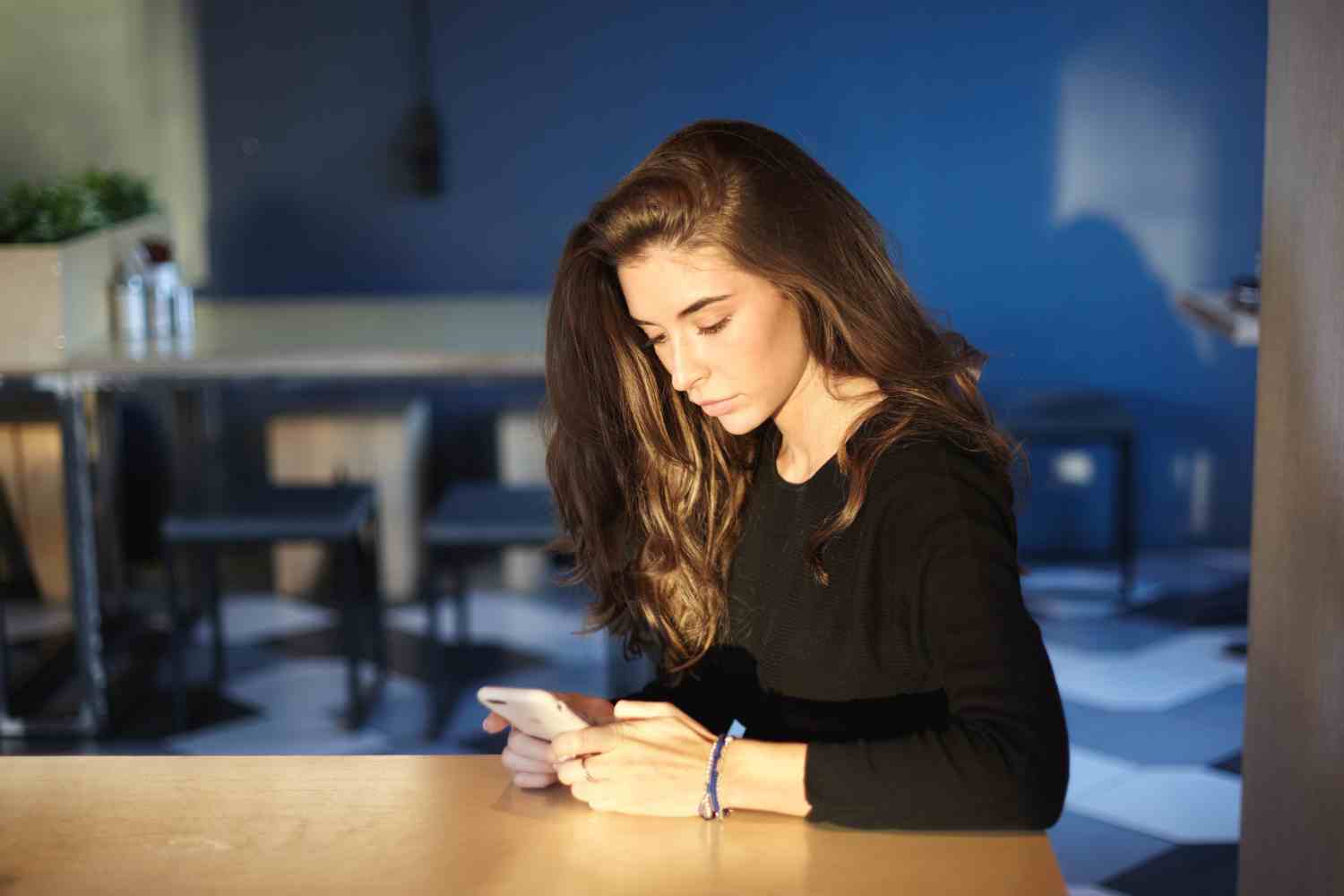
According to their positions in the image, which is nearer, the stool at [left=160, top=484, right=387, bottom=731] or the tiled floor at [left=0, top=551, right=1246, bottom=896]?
the tiled floor at [left=0, top=551, right=1246, bottom=896]

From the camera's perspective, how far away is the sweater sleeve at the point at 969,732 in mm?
1194

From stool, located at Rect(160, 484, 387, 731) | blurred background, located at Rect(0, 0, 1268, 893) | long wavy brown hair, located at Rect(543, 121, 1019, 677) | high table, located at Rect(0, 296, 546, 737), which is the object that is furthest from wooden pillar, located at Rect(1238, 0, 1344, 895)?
blurred background, located at Rect(0, 0, 1268, 893)

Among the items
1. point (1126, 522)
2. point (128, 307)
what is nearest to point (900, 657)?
point (128, 307)

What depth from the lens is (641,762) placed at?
4.05 ft

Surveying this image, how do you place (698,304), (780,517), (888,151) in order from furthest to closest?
1. (888,151)
2. (780,517)
3. (698,304)

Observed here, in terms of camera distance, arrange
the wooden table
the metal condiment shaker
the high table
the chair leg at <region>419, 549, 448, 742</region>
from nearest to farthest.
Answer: the wooden table, the high table, the chair leg at <region>419, 549, 448, 742</region>, the metal condiment shaker

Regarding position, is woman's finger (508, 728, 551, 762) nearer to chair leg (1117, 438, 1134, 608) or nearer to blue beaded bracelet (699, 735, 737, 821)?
blue beaded bracelet (699, 735, 737, 821)

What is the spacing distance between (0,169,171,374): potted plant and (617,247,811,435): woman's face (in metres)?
2.24

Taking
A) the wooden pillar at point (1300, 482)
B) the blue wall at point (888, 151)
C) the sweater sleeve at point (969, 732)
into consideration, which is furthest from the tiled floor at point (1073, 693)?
the sweater sleeve at point (969, 732)

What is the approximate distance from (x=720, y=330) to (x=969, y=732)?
430 millimetres

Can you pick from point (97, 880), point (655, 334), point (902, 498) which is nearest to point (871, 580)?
point (902, 498)

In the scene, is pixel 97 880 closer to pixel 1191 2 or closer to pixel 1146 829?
pixel 1146 829

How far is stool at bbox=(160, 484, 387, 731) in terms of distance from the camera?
10.7 feet

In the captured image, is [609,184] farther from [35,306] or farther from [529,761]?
[529,761]
